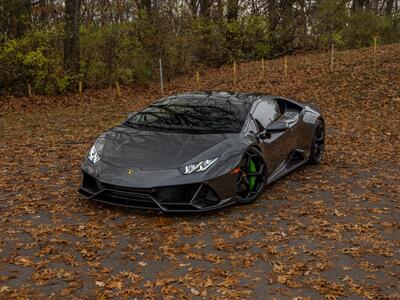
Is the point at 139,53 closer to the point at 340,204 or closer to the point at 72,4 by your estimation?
the point at 72,4

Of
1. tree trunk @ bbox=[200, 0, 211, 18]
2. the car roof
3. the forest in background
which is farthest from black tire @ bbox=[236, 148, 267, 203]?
tree trunk @ bbox=[200, 0, 211, 18]

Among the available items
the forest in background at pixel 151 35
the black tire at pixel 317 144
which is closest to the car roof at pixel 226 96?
the black tire at pixel 317 144

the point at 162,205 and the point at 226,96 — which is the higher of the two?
the point at 226,96

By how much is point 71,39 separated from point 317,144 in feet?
37.0

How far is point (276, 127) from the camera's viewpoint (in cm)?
663

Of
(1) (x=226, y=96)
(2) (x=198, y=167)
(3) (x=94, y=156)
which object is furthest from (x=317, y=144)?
(3) (x=94, y=156)

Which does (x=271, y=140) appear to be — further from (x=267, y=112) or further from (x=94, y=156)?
(x=94, y=156)

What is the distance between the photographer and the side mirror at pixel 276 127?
657 cm

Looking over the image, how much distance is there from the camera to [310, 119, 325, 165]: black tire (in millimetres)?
8156

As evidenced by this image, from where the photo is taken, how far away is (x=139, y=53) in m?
18.8

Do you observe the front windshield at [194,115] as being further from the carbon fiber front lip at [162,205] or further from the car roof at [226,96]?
the carbon fiber front lip at [162,205]

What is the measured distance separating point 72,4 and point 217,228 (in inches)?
546

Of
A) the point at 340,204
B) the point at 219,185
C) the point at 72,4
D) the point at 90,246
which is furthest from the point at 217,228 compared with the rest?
the point at 72,4

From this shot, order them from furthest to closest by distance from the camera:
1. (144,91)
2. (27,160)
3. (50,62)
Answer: (144,91) → (50,62) → (27,160)
